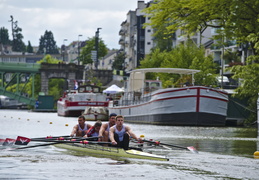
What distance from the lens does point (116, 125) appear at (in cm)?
2325

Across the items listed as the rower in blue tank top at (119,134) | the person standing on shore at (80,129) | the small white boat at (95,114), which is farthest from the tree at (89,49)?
the rower in blue tank top at (119,134)

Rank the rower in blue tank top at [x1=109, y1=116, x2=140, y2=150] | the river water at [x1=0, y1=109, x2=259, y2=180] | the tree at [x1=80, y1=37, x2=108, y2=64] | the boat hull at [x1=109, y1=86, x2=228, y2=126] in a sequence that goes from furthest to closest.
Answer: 1. the tree at [x1=80, y1=37, x2=108, y2=64]
2. the boat hull at [x1=109, y1=86, x2=228, y2=126]
3. the rower in blue tank top at [x1=109, y1=116, x2=140, y2=150]
4. the river water at [x1=0, y1=109, x2=259, y2=180]

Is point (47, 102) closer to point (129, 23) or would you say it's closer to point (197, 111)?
point (129, 23)

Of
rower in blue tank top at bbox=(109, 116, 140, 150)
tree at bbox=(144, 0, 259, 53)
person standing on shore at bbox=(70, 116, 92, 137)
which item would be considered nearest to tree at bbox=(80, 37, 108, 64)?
tree at bbox=(144, 0, 259, 53)

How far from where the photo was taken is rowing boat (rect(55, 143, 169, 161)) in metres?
21.5

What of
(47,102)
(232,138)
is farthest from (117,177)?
(47,102)

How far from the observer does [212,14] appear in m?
35.5

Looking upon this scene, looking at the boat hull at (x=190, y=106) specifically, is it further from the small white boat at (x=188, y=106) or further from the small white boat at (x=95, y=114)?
the small white boat at (x=95, y=114)

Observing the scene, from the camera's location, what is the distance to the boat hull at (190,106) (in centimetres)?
4612

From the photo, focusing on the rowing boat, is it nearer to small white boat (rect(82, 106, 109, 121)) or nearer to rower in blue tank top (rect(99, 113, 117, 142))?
rower in blue tank top (rect(99, 113, 117, 142))

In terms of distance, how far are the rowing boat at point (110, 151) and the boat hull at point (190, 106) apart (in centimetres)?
2086

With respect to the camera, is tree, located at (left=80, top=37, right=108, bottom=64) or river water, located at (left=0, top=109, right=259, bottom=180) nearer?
river water, located at (left=0, top=109, right=259, bottom=180)

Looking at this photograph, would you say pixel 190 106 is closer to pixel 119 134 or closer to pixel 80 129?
pixel 80 129

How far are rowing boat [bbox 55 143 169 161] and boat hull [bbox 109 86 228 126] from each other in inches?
821
